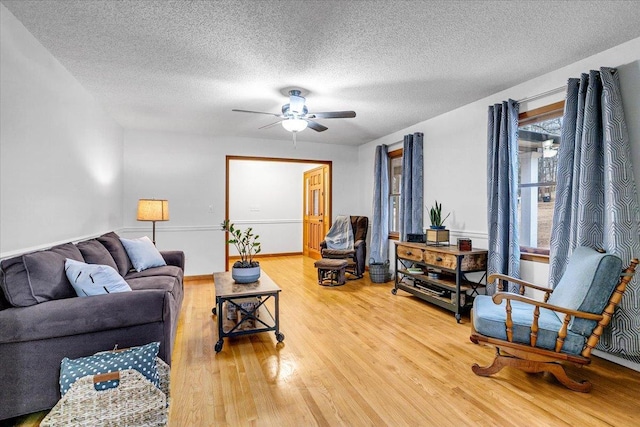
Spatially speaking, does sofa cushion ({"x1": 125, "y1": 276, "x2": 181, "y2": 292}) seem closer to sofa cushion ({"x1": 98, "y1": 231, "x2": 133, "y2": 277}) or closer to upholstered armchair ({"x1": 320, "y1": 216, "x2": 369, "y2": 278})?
sofa cushion ({"x1": 98, "y1": 231, "x2": 133, "y2": 277})


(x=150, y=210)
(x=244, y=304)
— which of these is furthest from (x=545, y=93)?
(x=150, y=210)

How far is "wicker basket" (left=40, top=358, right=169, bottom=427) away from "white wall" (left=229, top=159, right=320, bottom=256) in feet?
19.7

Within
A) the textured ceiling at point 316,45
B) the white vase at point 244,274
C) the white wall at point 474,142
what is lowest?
the white vase at point 244,274

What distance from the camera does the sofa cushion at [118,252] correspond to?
3238 mm

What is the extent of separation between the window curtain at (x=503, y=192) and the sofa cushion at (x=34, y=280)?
144 inches

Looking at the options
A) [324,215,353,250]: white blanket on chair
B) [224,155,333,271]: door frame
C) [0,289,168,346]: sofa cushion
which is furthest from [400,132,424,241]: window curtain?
[0,289,168,346]: sofa cushion

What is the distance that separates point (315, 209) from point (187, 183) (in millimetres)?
→ 2963

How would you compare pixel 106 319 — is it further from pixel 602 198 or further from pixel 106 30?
pixel 602 198

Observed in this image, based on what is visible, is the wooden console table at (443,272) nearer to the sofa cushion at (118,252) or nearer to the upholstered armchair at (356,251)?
the upholstered armchair at (356,251)

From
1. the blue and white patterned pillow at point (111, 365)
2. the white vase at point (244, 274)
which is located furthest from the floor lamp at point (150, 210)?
the blue and white patterned pillow at point (111, 365)

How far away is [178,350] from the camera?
278 centimetres

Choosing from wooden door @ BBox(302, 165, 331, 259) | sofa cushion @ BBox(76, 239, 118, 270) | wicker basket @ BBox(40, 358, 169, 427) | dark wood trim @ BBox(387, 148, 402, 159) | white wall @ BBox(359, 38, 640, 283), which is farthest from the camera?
wooden door @ BBox(302, 165, 331, 259)

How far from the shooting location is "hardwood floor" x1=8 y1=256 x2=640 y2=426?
1899mm

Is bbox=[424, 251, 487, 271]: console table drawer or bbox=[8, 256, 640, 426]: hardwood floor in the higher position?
bbox=[424, 251, 487, 271]: console table drawer
